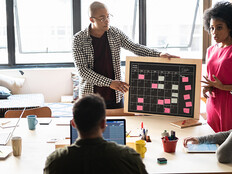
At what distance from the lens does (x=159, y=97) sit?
3.17 m

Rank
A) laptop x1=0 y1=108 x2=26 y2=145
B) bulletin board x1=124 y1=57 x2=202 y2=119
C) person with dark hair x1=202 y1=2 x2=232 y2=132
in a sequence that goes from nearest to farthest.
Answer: laptop x1=0 y1=108 x2=26 y2=145 < person with dark hair x1=202 y1=2 x2=232 y2=132 < bulletin board x1=124 y1=57 x2=202 y2=119

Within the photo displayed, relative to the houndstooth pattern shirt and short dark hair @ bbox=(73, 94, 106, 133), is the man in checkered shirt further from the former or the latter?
short dark hair @ bbox=(73, 94, 106, 133)

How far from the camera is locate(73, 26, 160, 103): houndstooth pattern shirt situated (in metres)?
3.19

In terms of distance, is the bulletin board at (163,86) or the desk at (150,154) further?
the bulletin board at (163,86)

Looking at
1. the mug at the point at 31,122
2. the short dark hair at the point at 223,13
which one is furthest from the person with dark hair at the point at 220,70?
the mug at the point at 31,122

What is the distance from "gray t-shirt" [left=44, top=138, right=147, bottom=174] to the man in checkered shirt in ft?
5.20

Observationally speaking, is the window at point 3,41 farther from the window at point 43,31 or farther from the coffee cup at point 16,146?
the coffee cup at point 16,146

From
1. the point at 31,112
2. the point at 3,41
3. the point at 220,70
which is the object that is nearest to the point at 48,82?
the point at 3,41

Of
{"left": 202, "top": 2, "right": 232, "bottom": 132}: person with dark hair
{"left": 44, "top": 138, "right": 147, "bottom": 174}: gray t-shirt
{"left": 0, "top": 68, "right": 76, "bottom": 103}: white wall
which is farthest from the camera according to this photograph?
{"left": 0, "top": 68, "right": 76, "bottom": 103}: white wall

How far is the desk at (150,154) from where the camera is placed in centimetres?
213

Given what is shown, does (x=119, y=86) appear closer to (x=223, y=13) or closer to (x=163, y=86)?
(x=163, y=86)

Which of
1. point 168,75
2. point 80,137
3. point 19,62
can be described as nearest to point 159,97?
point 168,75

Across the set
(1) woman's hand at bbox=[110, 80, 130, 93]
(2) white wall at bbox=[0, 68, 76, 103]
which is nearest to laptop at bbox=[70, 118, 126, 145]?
(1) woman's hand at bbox=[110, 80, 130, 93]

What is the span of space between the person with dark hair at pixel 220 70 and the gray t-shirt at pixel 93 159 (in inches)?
59.1
